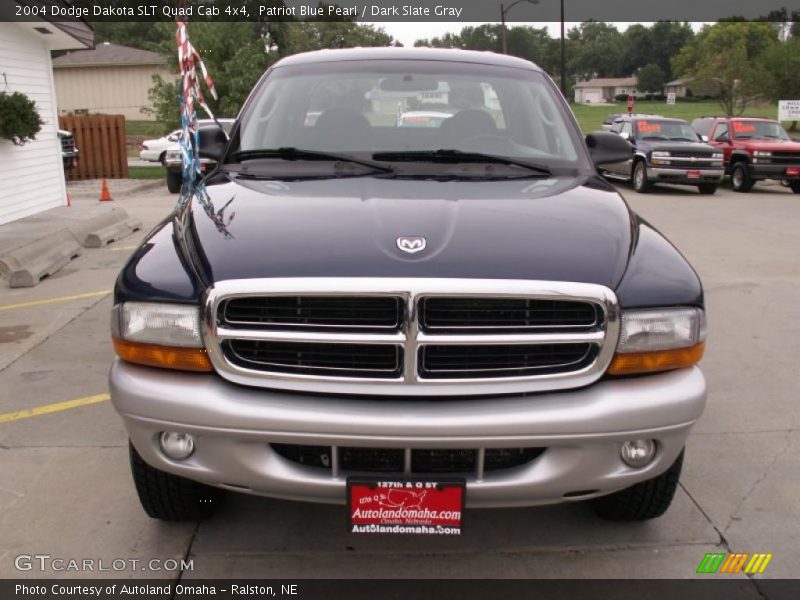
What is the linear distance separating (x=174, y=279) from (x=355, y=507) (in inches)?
36.8

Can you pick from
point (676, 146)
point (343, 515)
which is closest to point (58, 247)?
point (343, 515)

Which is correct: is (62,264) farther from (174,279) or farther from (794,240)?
(794,240)

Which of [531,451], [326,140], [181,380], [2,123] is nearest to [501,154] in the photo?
[326,140]

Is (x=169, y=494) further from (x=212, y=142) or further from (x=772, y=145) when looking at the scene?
(x=772, y=145)

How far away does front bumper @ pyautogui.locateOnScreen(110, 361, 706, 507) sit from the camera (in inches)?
92.8

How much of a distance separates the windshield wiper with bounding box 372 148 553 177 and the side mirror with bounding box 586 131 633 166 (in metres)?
0.61

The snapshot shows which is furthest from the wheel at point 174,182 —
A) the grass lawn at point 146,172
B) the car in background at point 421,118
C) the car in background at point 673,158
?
the car in background at point 421,118

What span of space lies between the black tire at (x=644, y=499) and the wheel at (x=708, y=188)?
624 inches

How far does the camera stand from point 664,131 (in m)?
18.4

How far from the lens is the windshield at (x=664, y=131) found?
1809cm

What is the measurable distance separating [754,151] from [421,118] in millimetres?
16100

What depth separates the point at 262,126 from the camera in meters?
3.95

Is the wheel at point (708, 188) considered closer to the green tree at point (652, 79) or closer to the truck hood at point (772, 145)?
the truck hood at point (772, 145)

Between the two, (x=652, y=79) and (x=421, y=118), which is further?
(x=652, y=79)
